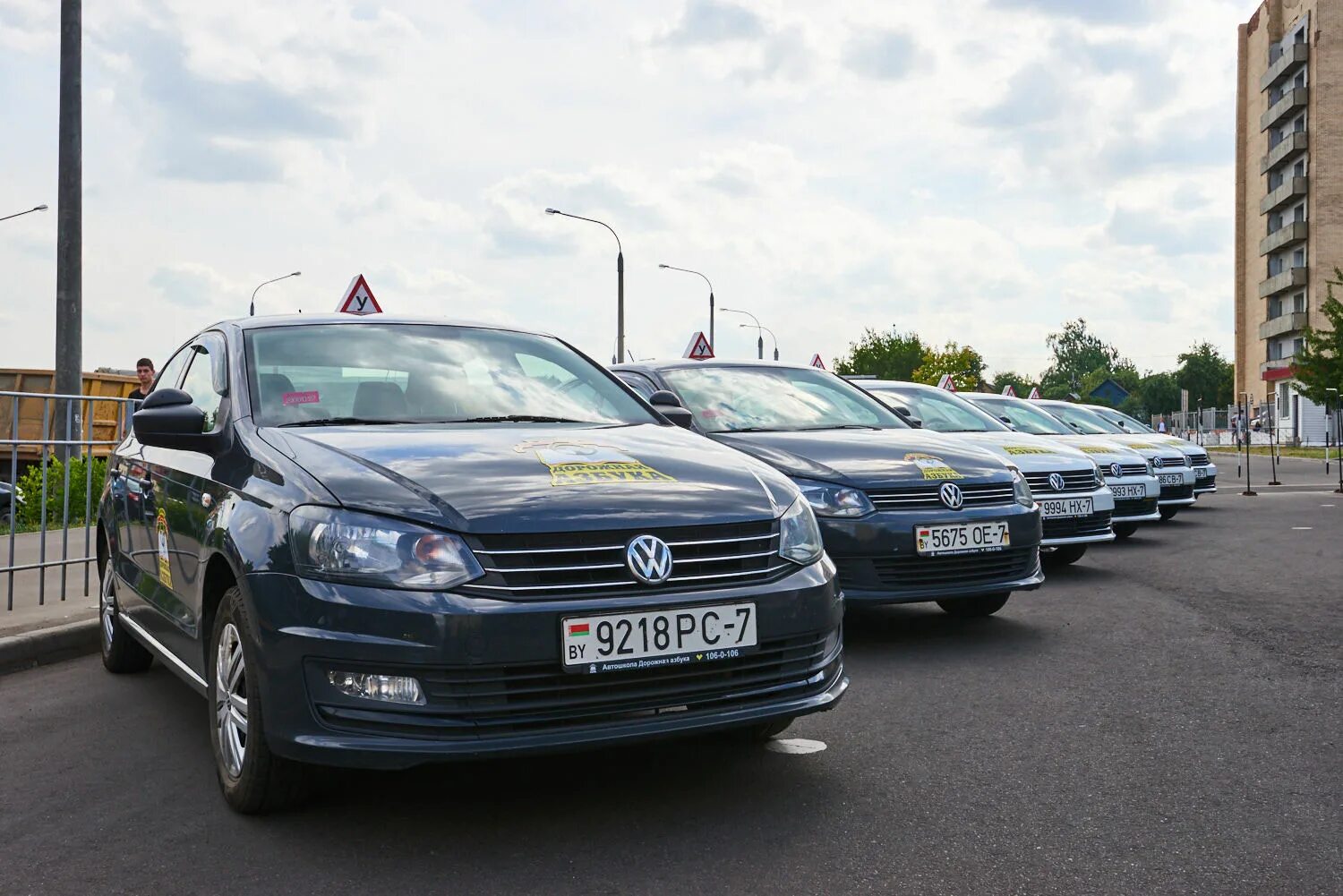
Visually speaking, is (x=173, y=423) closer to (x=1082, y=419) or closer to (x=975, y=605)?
(x=975, y=605)

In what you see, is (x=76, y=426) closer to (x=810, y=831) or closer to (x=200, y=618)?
(x=200, y=618)

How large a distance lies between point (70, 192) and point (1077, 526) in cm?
914

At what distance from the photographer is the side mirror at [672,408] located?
5.60m

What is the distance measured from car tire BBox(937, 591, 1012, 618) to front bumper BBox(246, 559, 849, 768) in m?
4.22

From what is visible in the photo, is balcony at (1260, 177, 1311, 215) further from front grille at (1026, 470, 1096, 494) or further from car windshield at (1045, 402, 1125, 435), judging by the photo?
front grille at (1026, 470, 1096, 494)

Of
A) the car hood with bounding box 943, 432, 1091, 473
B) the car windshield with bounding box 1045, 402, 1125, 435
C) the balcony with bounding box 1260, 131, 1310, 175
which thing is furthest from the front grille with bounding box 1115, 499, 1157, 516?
the balcony with bounding box 1260, 131, 1310, 175

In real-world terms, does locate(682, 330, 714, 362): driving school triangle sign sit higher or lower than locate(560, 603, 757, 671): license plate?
higher

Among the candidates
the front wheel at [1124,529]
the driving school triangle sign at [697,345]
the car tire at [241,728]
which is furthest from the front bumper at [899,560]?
the driving school triangle sign at [697,345]

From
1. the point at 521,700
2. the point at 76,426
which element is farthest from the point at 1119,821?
the point at 76,426

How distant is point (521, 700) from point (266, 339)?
82.5 inches

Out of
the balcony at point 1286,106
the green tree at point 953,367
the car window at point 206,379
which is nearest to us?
the car window at point 206,379

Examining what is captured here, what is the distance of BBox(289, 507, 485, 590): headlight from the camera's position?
351 cm

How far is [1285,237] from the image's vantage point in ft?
236

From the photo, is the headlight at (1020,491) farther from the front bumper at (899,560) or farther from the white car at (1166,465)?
the white car at (1166,465)
